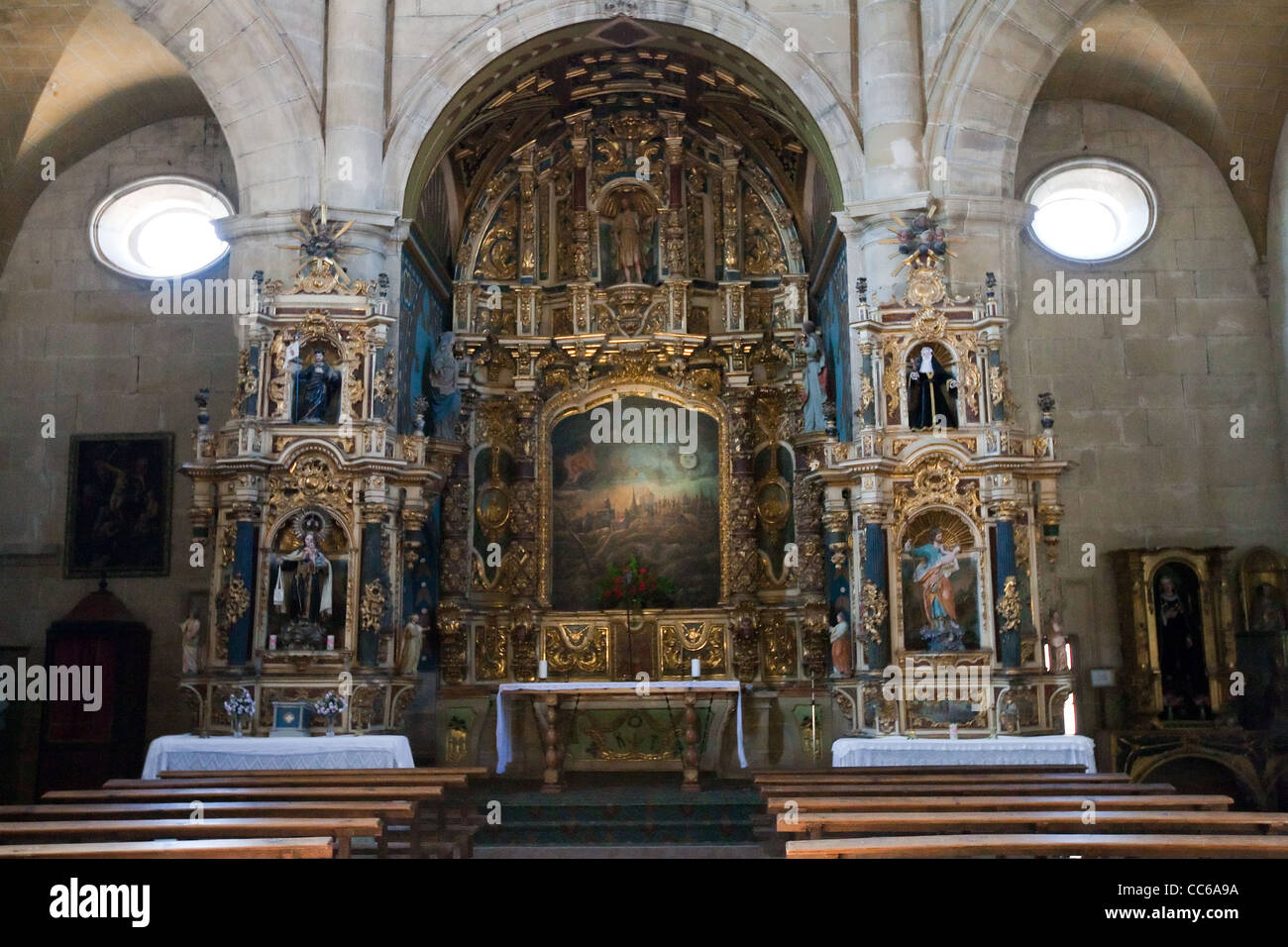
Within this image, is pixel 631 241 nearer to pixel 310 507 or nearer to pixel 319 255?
pixel 319 255

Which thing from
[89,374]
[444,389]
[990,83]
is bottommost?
[444,389]

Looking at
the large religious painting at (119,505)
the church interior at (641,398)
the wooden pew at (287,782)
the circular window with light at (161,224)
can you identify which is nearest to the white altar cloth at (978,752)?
the church interior at (641,398)

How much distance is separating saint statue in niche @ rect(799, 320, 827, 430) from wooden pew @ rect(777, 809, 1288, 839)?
10219 mm

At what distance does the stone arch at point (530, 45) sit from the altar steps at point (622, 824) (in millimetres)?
7061

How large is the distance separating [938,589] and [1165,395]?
472cm

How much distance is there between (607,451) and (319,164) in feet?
18.7

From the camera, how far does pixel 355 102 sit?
47.8 ft

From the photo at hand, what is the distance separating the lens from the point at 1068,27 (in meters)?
14.1

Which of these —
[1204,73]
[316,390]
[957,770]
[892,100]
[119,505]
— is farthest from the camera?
[119,505]

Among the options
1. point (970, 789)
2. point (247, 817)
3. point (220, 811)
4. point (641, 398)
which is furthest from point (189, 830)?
point (641, 398)

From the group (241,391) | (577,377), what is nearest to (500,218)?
(577,377)

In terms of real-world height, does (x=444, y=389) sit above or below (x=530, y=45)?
below
